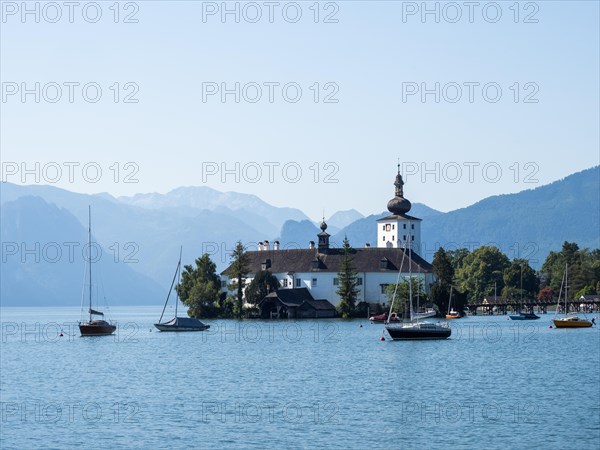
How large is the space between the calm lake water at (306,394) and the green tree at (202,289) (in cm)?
5052

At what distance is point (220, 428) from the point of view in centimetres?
4788

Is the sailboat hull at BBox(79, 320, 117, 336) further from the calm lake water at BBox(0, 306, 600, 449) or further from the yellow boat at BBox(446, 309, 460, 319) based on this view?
the yellow boat at BBox(446, 309, 460, 319)

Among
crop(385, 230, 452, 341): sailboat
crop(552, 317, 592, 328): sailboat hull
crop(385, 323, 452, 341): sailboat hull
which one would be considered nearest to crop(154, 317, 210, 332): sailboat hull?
crop(385, 230, 452, 341): sailboat

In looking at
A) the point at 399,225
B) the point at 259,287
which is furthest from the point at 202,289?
the point at 399,225

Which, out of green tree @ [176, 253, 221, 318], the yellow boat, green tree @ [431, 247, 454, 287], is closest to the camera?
the yellow boat

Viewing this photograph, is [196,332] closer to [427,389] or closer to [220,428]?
[427,389]

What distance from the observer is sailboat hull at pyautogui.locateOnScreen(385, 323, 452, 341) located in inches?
3912

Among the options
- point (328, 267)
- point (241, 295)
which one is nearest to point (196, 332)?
point (241, 295)

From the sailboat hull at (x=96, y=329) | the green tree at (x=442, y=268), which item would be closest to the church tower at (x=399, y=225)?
the green tree at (x=442, y=268)

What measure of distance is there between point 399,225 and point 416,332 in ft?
254

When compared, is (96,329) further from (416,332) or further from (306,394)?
(306,394)

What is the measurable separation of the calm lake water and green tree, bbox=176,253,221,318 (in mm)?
50517

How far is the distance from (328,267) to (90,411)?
355ft

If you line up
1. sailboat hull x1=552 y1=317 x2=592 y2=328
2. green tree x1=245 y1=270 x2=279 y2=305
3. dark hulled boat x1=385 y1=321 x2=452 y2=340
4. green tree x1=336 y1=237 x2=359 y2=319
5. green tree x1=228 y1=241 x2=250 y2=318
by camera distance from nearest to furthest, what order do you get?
dark hulled boat x1=385 y1=321 x2=452 y2=340, sailboat hull x1=552 y1=317 x2=592 y2=328, green tree x1=336 y1=237 x2=359 y2=319, green tree x1=228 y1=241 x2=250 y2=318, green tree x1=245 y1=270 x2=279 y2=305
